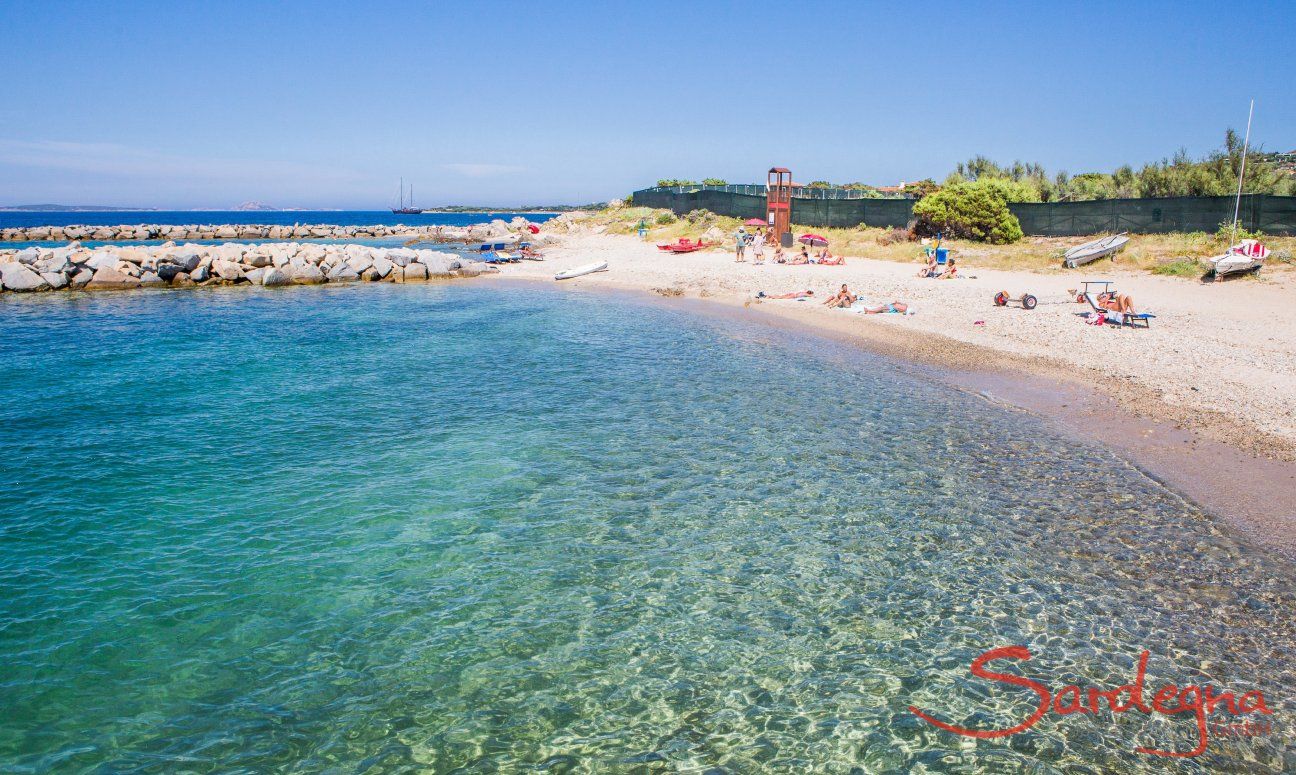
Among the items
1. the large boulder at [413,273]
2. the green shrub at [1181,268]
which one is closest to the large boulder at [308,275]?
the large boulder at [413,273]

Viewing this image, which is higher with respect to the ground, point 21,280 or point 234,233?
point 234,233

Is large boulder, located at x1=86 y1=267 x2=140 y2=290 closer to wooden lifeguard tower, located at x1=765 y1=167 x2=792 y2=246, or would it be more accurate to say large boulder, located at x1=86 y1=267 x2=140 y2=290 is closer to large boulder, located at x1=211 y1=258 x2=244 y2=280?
large boulder, located at x1=211 y1=258 x2=244 y2=280

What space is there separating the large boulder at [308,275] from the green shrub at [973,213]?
2977 cm

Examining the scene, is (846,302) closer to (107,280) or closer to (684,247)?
Answer: (684,247)

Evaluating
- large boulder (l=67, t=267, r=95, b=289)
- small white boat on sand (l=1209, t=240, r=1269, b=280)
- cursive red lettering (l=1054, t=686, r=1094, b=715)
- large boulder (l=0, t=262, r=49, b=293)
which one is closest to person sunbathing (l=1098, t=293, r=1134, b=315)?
small white boat on sand (l=1209, t=240, r=1269, b=280)

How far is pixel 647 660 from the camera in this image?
19.4ft

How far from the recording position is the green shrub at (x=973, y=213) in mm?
34656

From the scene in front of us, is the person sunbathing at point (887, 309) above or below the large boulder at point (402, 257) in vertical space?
below

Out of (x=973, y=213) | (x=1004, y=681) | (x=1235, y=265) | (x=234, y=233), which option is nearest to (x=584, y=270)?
(x=973, y=213)

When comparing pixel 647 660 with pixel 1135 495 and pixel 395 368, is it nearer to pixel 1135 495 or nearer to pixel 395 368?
pixel 1135 495

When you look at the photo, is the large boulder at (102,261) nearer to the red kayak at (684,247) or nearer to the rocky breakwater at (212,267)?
the rocky breakwater at (212,267)

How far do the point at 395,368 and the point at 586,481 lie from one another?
9.07 m

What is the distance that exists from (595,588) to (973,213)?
34175 mm

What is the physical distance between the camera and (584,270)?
122 feet
